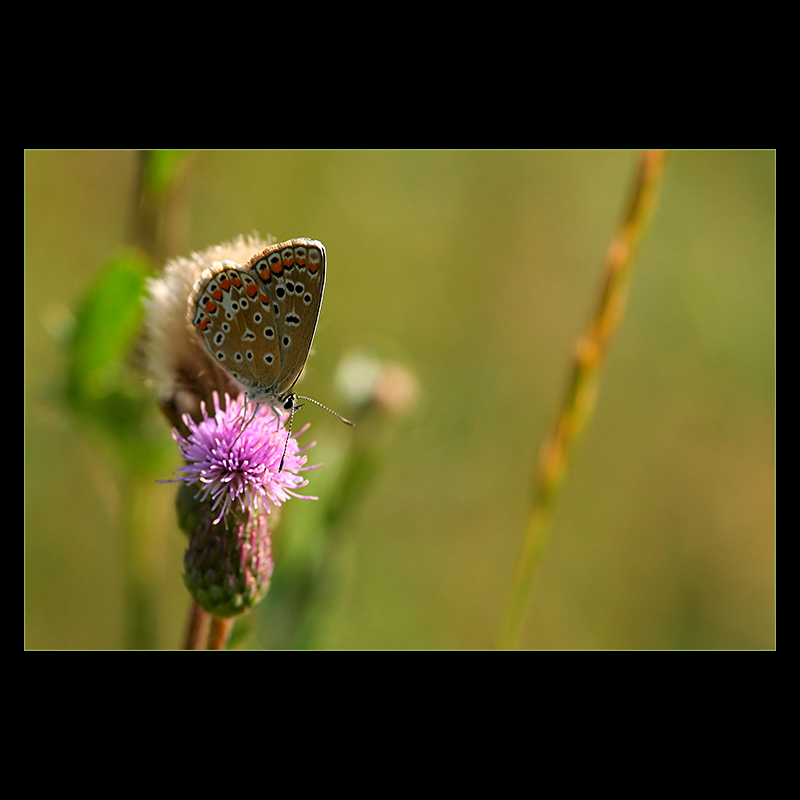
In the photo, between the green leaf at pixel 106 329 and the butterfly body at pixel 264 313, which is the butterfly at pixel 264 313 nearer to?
the butterfly body at pixel 264 313

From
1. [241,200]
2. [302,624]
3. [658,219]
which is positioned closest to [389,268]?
[241,200]

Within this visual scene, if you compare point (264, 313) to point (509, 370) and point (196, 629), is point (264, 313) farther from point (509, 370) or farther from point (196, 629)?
point (509, 370)

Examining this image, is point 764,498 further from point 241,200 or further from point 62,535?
point 62,535

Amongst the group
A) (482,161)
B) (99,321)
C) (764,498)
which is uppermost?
(482,161)

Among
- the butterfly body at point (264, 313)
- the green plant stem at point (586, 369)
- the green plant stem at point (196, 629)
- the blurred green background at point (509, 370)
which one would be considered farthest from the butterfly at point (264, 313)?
the blurred green background at point (509, 370)

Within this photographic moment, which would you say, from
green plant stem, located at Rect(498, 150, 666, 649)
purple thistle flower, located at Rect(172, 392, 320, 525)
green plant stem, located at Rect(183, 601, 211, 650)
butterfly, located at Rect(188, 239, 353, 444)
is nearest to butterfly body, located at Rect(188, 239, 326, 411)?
butterfly, located at Rect(188, 239, 353, 444)

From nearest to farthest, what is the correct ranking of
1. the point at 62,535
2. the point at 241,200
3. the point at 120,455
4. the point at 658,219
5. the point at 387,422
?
the point at 120,455
the point at 387,422
the point at 62,535
the point at 241,200
the point at 658,219

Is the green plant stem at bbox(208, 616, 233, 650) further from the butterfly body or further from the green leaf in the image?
the green leaf

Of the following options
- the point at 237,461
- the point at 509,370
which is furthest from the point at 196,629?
the point at 509,370
